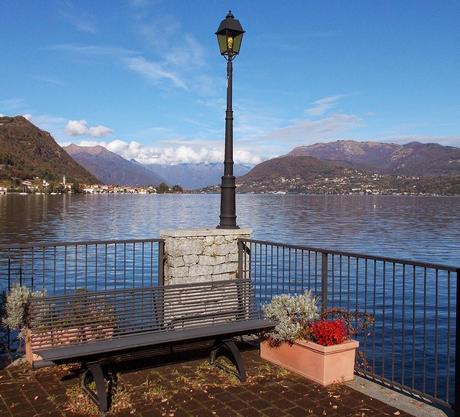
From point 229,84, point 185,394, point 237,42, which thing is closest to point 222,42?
Answer: point 237,42

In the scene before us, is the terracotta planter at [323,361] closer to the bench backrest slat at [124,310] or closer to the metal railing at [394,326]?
the metal railing at [394,326]

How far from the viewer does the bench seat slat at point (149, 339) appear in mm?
4859

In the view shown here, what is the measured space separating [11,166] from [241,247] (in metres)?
207

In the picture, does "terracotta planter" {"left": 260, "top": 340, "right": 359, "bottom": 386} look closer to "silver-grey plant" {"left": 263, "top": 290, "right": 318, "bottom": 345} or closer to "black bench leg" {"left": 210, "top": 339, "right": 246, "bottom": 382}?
"silver-grey plant" {"left": 263, "top": 290, "right": 318, "bottom": 345}

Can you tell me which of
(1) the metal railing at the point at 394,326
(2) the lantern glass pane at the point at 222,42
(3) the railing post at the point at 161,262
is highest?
(2) the lantern glass pane at the point at 222,42

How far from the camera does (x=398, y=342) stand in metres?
14.3

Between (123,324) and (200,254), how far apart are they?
238 cm

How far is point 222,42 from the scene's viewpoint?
8938 millimetres

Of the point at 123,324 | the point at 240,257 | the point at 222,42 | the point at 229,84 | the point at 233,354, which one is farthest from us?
the point at 222,42

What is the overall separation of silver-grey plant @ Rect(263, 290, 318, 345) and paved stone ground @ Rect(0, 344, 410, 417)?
478mm

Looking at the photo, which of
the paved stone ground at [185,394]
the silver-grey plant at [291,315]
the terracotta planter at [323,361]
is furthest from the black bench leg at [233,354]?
the terracotta planter at [323,361]

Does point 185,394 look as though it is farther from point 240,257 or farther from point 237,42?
point 237,42

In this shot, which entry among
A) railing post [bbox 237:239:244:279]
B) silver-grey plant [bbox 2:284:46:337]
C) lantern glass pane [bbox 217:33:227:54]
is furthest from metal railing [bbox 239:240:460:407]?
lantern glass pane [bbox 217:33:227:54]

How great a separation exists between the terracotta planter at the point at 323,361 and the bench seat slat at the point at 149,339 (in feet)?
1.55
